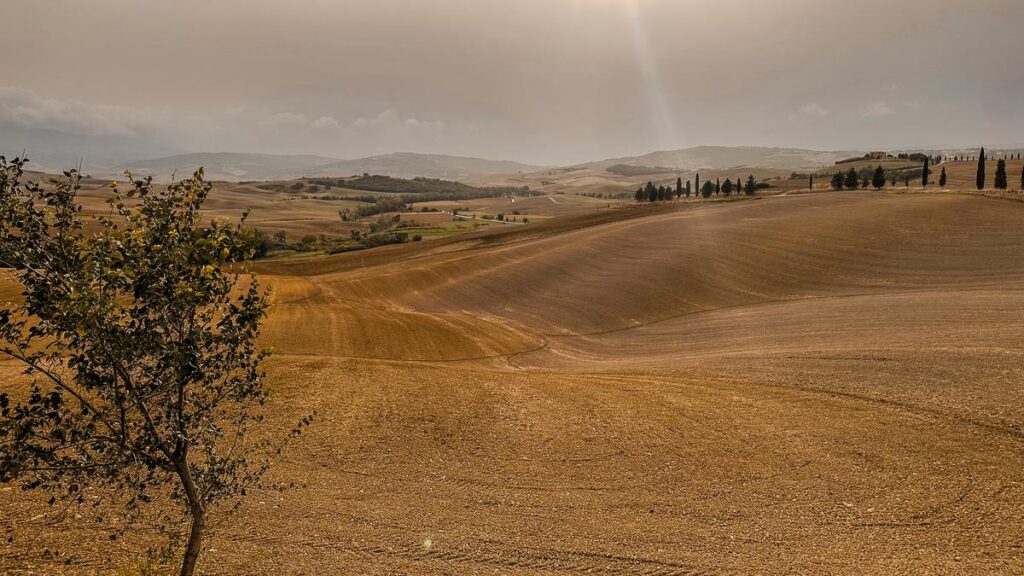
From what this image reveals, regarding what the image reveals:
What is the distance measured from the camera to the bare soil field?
14.9m

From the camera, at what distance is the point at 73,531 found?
14.2 metres

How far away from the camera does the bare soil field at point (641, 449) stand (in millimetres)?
14883

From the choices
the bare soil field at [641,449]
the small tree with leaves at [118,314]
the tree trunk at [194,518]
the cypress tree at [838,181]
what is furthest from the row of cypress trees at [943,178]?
the tree trunk at [194,518]

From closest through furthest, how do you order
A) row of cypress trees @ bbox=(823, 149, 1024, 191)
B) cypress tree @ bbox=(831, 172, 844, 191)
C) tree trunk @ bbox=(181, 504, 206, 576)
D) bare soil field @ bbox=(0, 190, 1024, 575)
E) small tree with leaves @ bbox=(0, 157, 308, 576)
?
small tree with leaves @ bbox=(0, 157, 308, 576)
tree trunk @ bbox=(181, 504, 206, 576)
bare soil field @ bbox=(0, 190, 1024, 575)
row of cypress trees @ bbox=(823, 149, 1024, 191)
cypress tree @ bbox=(831, 172, 844, 191)

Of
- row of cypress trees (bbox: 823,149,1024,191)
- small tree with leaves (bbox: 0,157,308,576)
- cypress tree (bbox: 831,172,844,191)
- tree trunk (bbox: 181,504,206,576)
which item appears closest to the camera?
small tree with leaves (bbox: 0,157,308,576)

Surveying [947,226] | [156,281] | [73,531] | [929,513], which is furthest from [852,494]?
[947,226]

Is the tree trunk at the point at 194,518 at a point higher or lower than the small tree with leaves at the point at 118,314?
lower

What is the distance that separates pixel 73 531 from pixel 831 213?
322 feet

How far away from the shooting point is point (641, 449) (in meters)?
21.5

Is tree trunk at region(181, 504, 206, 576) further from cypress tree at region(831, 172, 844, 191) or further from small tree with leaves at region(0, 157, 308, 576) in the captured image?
cypress tree at region(831, 172, 844, 191)

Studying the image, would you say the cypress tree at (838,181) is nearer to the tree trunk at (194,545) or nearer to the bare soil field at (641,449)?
the bare soil field at (641,449)

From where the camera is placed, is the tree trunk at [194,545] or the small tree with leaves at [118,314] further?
the tree trunk at [194,545]

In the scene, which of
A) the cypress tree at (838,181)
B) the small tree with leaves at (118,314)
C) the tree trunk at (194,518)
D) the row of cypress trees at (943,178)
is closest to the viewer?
the small tree with leaves at (118,314)

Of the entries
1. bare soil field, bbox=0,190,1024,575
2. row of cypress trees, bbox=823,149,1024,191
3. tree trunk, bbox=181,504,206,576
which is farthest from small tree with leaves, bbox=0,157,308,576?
row of cypress trees, bbox=823,149,1024,191
